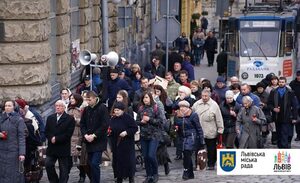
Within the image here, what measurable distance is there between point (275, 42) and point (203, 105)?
49.8 feet

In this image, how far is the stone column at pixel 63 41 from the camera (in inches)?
855

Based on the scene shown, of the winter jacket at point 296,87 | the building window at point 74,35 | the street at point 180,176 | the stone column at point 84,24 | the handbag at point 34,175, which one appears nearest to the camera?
the handbag at point 34,175

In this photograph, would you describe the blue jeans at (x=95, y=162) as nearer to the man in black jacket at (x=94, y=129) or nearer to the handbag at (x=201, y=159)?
the man in black jacket at (x=94, y=129)

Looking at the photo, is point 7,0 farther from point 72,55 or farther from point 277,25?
point 277,25

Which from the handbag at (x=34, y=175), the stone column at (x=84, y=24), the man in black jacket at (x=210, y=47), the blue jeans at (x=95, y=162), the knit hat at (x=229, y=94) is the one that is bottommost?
the man in black jacket at (x=210, y=47)

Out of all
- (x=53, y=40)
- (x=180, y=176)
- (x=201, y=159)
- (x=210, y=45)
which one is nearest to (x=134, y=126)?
(x=180, y=176)

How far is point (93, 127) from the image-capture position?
51.6 ft

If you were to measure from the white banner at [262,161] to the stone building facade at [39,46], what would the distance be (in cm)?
508

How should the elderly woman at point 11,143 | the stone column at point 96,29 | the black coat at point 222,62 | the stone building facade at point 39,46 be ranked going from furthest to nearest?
the black coat at point 222,62 → the stone column at point 96,29 → the stone building facade at point 39,46 → the elderly woman at point 11,143

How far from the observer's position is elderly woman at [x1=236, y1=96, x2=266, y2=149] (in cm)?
1875

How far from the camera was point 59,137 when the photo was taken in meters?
15.6

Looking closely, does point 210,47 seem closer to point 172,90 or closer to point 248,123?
point 172,90

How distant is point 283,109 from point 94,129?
6.05 meters

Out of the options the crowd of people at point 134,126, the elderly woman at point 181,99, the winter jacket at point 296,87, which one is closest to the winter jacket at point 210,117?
the crowd of people at point 134,126
